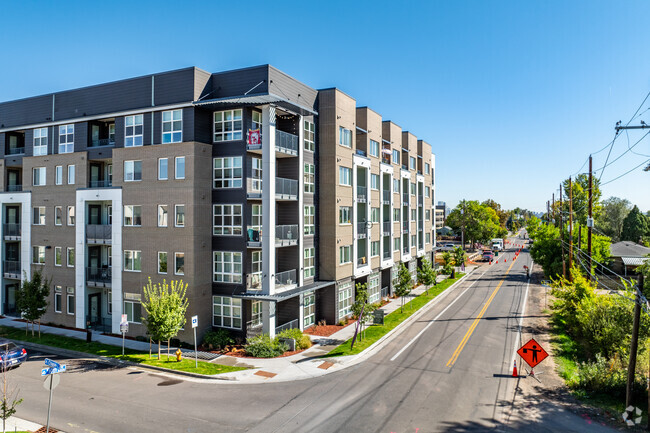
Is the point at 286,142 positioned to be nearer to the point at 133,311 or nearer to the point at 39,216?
the point at 133,311

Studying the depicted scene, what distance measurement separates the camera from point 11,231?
34.3 meters

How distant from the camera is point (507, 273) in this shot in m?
61.4

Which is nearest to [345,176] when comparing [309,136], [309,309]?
[309,136]

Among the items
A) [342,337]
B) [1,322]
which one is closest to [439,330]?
[342,337]

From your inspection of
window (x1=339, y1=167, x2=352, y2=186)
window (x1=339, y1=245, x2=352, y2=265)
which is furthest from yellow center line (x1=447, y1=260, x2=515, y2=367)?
window (x1=339, y1=167, x2=352, y2=186)

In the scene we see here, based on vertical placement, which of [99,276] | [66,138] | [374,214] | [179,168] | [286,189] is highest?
[66,138]

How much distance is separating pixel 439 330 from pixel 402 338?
3.51 m

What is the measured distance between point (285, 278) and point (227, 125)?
10509 millimetres

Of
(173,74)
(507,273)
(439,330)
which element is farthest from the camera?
(507,273)

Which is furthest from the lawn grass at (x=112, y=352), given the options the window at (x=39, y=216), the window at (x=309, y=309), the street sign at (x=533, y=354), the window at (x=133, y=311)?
the street sign at (x=533, y=354)

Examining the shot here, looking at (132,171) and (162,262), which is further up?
(132,171)

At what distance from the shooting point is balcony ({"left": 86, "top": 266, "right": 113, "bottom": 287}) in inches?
1134

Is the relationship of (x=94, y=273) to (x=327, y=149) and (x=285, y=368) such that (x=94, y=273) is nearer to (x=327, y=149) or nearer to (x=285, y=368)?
(x=285, y=368)

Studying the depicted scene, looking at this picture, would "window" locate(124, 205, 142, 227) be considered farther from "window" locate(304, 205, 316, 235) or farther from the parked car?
"window" locate(304, 205, 316, 235)
